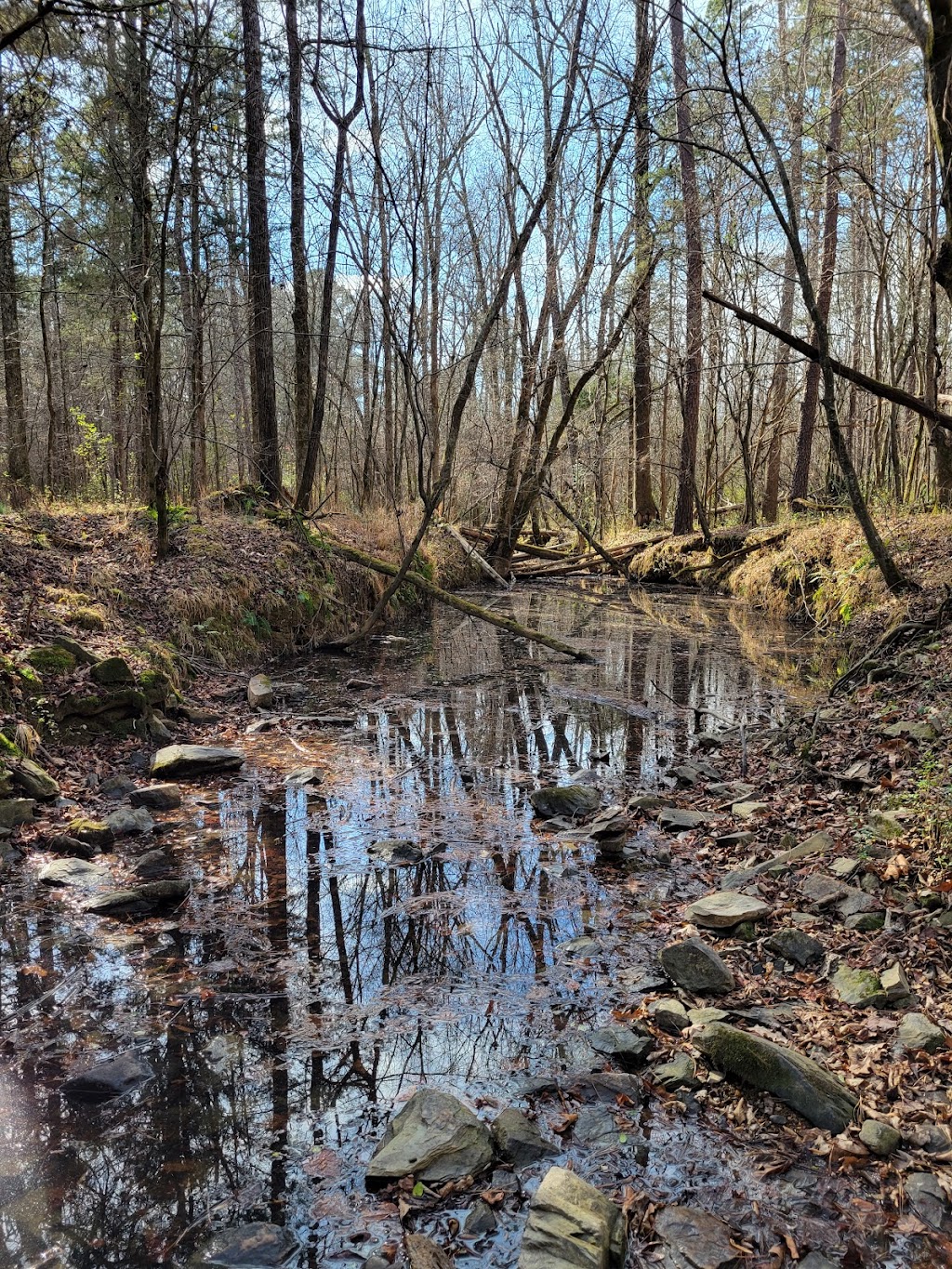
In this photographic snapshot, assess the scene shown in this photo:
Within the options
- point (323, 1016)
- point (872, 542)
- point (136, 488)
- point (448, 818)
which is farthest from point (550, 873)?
point (136, 488)

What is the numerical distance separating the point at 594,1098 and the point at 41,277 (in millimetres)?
20001

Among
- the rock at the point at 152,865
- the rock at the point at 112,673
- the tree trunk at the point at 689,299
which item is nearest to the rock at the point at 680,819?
the rock at the point at 152,865

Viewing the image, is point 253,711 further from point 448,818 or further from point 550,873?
point 550,873

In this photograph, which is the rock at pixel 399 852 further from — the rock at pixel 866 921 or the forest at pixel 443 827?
the rock at pixel 866 921

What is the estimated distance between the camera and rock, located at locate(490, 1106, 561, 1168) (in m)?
2.46

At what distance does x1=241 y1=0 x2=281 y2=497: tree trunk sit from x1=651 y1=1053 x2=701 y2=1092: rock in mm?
10693

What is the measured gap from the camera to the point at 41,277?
1712cm

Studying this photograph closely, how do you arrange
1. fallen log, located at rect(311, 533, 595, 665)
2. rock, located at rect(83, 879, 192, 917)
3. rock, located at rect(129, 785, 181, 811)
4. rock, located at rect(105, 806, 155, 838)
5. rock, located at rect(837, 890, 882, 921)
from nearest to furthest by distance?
rock, located at rect(837, 890, 882, 921) → rock, located at rect(83, 879, 192, 917) → rock, located at rect(105, 806, 155, 838) → rock, located at rect(129, 785, 181, 811) → fallen log, located at rect(311, 533, 595, 665)

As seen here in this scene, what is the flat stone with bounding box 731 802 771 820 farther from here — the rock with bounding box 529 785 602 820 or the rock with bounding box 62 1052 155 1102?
the rock with bounding box 62 1052 155 1102

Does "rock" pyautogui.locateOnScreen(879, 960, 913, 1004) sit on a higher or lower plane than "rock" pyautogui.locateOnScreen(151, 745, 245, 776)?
lower

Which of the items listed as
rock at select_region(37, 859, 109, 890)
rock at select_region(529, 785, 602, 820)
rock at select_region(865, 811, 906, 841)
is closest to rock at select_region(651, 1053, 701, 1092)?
rock at select_region(865, 811, 906, 841)

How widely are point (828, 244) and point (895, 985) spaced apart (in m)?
15.0

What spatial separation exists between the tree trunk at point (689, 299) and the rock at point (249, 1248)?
1318cm

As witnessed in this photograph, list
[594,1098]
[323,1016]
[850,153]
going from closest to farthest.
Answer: [594,1098]
[323,1016]
[850,153]
